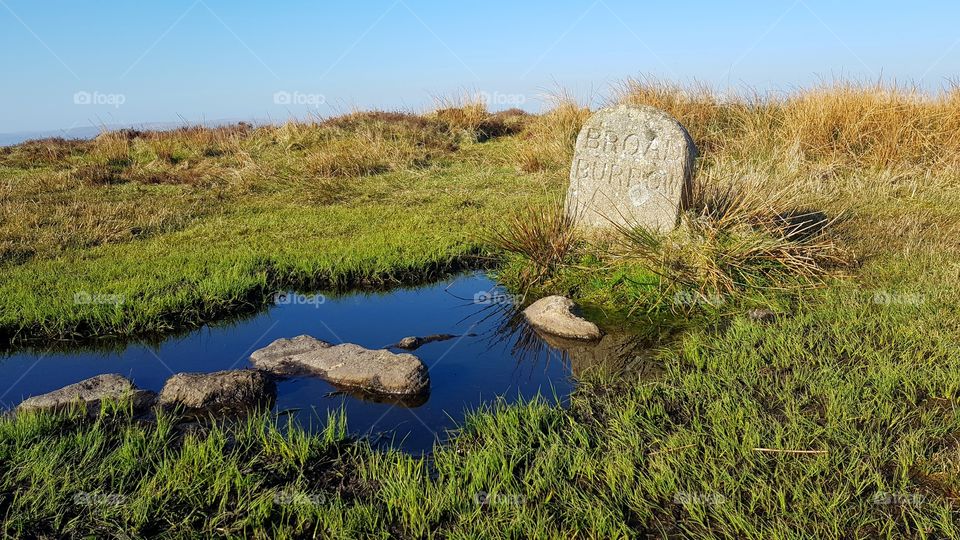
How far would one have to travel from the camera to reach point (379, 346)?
500cm

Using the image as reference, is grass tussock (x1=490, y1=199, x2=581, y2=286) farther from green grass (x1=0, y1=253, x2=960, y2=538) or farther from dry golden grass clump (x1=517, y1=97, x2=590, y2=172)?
dry golden grass clump (x1=517, y1=97, x2=590, y2=172)

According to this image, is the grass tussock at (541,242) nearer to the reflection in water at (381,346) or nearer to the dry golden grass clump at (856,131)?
the reflection in water at (381,346)

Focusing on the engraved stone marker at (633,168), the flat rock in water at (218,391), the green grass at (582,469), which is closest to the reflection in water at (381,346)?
the flat rock in water at (218,391)

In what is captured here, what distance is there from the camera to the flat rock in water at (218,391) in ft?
12.9

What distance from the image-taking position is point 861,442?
322 centimetres

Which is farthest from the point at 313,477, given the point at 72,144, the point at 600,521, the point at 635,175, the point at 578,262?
the point at 72,144

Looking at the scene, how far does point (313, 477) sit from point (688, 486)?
164 centimetres

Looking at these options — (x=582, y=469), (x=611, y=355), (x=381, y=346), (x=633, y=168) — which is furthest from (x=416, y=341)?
(x=633, y=168)

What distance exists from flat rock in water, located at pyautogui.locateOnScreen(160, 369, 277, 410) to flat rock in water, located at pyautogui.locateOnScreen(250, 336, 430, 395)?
12.3 inches

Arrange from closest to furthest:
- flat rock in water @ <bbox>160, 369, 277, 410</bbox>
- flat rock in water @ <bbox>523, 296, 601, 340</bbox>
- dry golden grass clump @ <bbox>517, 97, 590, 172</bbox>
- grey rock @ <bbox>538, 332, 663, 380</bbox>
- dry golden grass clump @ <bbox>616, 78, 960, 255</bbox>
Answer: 1. flat rock in water @ <bbox>160, 369, 277, 410</bbox>
2. grey rock @ <bbox>538, 332, 663, 380</bbox>
3. flat rock in water @ <bbox>523, 296, 601, 340</bbox>
4. dry golden grass clump @ <bbox>616, 78, 960, 255</bbox>
5. dry golden grass clump @ <bbox>517, 97, 590, 172</bbox>

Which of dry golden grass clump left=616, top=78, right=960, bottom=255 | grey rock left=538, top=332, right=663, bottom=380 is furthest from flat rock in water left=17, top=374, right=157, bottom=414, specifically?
dry golden grass clump left=616, top=78, right=960, bottom=255

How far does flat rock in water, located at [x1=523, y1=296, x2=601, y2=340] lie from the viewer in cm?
508

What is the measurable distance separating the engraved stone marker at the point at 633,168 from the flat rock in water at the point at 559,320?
1380 mm

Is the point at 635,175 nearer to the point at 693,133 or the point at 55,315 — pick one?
the point at 55,315
